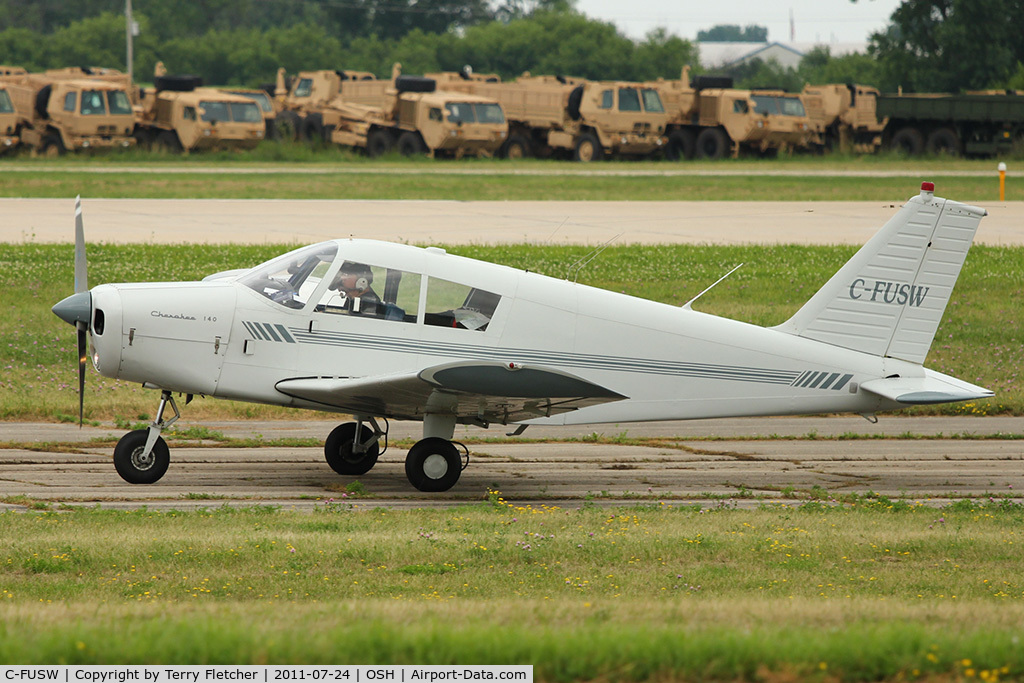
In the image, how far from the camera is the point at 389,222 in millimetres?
28922

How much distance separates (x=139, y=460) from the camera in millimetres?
11328

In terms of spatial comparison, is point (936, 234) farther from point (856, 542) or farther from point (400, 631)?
point (400, 631)

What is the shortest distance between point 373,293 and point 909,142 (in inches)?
1948

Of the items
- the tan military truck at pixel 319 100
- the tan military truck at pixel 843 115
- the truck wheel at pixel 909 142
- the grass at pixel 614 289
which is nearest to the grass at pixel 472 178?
the truck wheel at pixel 909 142

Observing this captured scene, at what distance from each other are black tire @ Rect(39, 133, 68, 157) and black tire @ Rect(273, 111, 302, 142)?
32.7ft

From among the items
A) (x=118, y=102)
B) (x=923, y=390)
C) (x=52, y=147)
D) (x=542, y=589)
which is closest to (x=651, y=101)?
(x=118, y=102)

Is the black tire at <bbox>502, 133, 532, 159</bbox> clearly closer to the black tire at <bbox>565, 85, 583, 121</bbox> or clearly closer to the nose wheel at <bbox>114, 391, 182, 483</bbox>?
the black tire at <bbox>565, 85, 583, 121</bbox>

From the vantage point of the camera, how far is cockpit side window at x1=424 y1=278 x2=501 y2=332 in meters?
11.4

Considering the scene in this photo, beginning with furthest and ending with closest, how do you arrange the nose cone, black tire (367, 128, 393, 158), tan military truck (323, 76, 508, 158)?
black tire (367, 128, 393, 158) → tan military truck (323, 76, 508, 158) → the nose cone

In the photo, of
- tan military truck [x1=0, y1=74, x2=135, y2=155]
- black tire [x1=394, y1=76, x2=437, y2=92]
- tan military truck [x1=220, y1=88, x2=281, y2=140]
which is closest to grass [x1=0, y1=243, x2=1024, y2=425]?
tan military truck [x1=0, y1=74, x2=135, y2=155]

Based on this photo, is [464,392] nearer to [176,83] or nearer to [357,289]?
[357,289]

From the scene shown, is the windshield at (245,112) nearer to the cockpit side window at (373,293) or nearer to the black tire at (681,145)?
the black tire at (681,145)

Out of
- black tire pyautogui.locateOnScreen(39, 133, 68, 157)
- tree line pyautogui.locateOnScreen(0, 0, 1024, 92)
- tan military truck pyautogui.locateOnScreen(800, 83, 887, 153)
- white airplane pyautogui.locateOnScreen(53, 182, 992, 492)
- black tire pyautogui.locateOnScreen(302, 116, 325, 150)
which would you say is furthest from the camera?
tree line pyautogui.locateOnScreen(0, 0, 1024, 92)

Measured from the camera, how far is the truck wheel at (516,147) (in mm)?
56062
